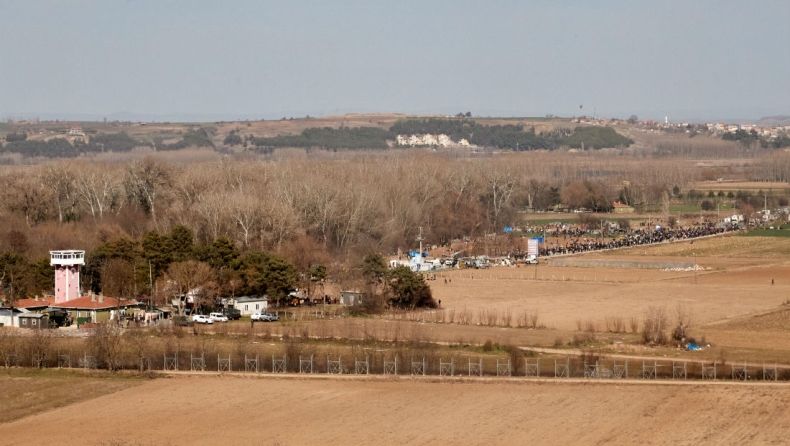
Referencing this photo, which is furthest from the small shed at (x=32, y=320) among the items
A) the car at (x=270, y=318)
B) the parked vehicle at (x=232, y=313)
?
the car at (x=270, y=318)

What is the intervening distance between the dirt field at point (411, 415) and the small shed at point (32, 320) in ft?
38.8

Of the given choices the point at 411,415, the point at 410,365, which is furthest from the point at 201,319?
the point at 411,415

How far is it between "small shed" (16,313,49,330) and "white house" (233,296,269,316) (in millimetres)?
6662

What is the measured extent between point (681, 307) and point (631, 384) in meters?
15.0

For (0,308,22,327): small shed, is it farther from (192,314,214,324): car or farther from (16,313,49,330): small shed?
(192,314,214,324): car

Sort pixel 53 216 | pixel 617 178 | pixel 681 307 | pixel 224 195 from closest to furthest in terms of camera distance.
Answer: pixel 681 307
pixel 224 195
pixel 53 216
pixel 617 178

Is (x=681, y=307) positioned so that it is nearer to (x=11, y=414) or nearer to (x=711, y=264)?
(x=711, y=264)

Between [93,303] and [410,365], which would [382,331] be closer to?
[410,365]

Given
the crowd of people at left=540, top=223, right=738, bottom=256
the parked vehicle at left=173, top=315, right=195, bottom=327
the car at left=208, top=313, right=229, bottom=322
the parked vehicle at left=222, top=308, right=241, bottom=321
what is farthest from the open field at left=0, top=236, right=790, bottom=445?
the crowd of people at left=540, top=223, right=738, bottom=256

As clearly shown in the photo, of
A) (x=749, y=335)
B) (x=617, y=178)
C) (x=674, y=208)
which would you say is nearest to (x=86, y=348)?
(x=749, y=335)

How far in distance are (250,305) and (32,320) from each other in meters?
7.55

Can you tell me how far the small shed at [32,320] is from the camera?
40344mm

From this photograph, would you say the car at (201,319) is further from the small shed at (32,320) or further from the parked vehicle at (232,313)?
the small shed at (32,320)

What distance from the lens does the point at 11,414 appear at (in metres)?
26.8
